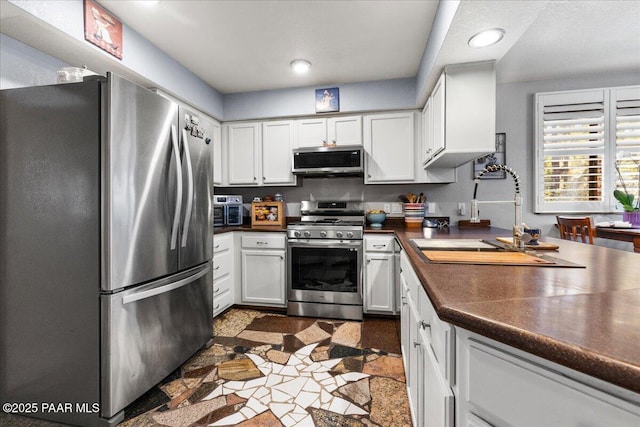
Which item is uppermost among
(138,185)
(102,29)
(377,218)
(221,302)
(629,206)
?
(102,29)

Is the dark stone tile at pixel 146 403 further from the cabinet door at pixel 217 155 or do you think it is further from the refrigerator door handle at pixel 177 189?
the cabinet door at pixel 217 155

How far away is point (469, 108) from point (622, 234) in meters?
1.79

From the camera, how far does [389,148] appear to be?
3070 mm

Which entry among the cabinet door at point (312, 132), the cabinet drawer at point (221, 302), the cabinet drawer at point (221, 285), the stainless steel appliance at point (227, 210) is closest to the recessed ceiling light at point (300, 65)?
the cabinet door at point (312, 132)

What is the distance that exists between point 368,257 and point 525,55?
87.8 inches

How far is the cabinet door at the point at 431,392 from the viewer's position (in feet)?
2.52

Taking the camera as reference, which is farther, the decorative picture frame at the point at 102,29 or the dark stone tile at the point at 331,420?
the decorative picture frame at the point at 102,29

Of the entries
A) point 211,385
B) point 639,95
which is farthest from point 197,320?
point 639,95

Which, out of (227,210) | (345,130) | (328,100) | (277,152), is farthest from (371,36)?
(227,210)

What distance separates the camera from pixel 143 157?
1583mm

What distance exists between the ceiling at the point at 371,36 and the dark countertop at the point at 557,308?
1305 millimetres

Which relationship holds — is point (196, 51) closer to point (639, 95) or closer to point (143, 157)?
point (143, 157)

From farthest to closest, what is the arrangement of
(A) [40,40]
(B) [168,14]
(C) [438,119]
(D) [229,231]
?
(D) [229,231] → (C) [438,119] → (B) [168,14] → (A) [40,40]

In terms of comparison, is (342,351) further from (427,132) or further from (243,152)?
(243,152)
